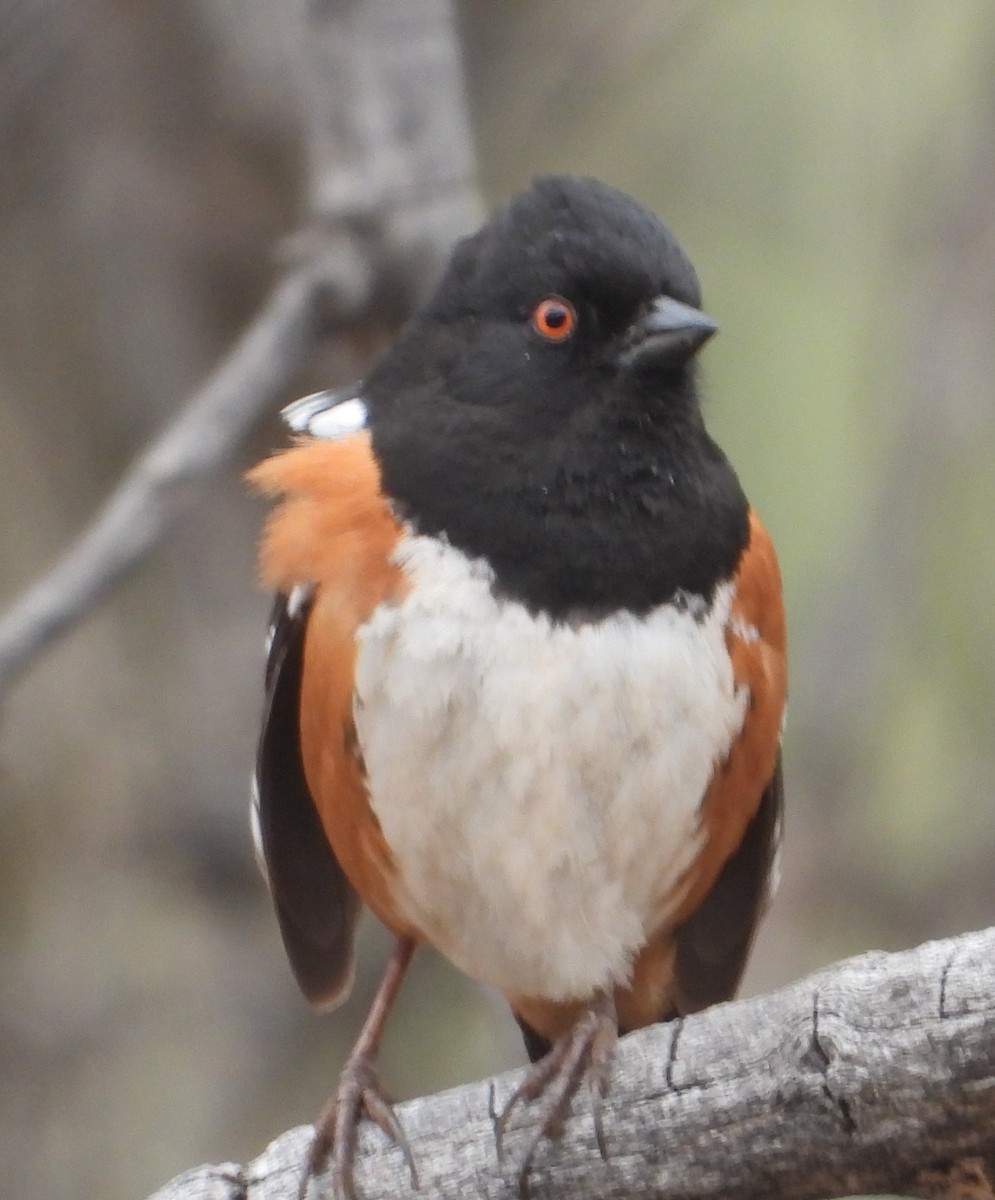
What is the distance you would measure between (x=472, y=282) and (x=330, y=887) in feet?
2.79

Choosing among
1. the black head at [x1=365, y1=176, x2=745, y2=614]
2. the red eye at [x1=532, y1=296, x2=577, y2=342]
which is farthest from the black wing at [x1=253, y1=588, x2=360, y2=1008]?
the red eye at [x1=532, y1=296, x2=577, y2=342]

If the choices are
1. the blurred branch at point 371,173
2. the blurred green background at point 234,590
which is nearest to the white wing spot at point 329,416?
the blurred branch at point 371,173

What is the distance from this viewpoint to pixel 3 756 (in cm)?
323

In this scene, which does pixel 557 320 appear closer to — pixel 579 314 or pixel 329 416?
pixel 579 314

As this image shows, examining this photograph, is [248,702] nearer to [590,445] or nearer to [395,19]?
[395,19]

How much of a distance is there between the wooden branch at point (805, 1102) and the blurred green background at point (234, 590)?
161 cm

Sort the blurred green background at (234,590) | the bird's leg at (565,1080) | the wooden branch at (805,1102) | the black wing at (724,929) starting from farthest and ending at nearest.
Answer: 1. the blurred green background at (234,590)
2. the black wing at (724,929)
3. the bird's leg at (565,1080)
4. the wooden branch at (805,1102)

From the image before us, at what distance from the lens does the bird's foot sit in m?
1.77

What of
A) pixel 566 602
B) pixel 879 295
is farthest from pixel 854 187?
pixel 566 602

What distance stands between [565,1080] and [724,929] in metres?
0.61

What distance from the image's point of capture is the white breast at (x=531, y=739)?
175 centimetres

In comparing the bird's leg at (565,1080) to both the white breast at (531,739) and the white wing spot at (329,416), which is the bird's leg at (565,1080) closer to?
the white breast at (531,739)

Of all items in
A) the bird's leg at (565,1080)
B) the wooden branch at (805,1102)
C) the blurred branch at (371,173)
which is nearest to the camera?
the wooden branch at (805,1102)

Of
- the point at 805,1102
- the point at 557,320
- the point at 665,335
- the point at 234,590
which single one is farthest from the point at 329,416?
the point at 234,590
